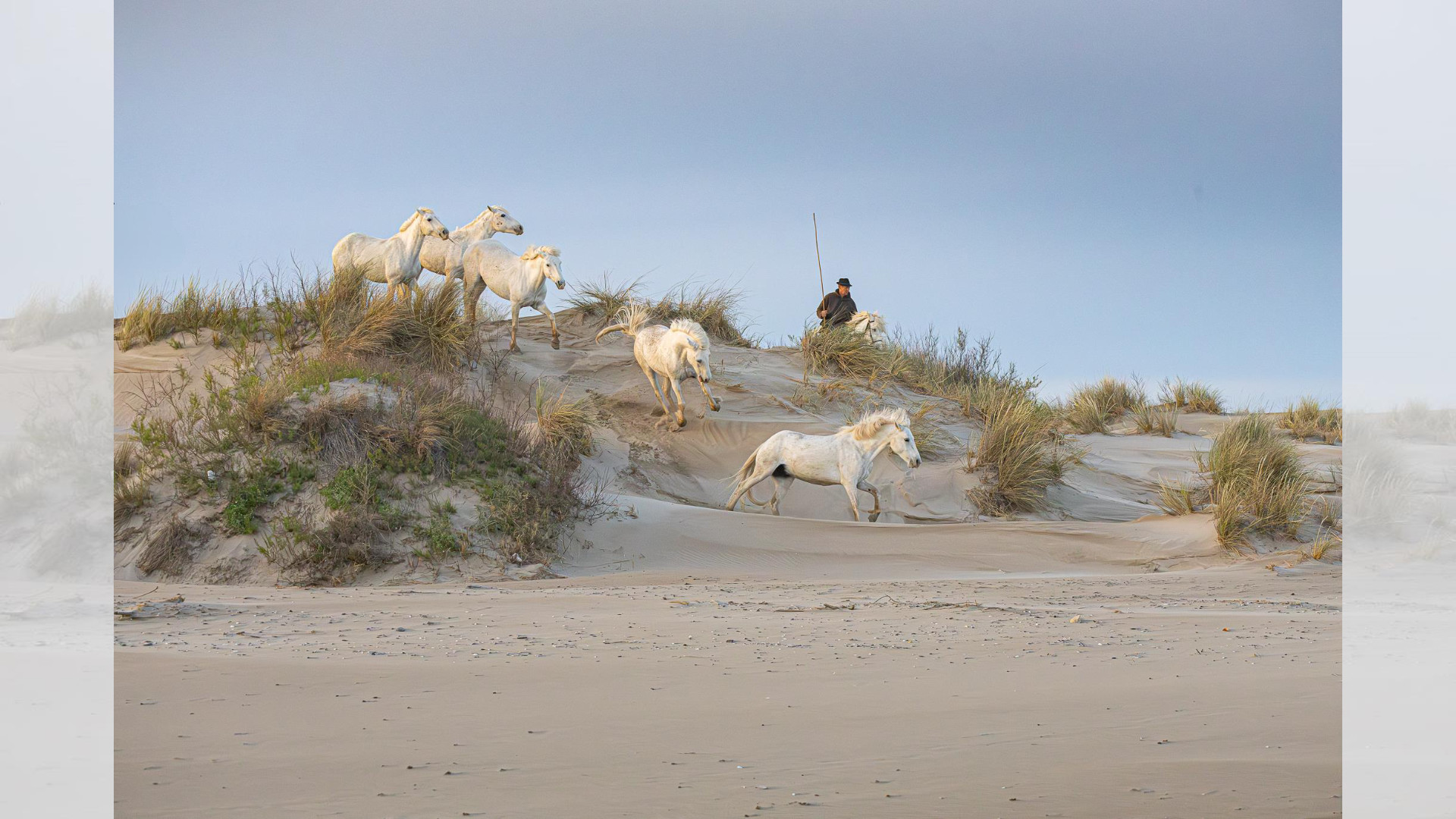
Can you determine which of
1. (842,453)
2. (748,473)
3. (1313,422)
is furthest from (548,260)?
(1313,422)

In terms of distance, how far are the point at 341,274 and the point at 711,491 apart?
19.0 ft

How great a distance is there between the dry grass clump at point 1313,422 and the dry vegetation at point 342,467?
50.4ft

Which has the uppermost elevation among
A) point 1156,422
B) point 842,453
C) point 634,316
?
point 634,316

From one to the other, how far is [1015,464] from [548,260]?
271 inches

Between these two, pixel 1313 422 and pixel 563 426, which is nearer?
pixel 563 426

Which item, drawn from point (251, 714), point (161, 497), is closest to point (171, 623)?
point (251, 714)

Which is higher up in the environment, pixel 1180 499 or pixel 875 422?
pixel 875 422

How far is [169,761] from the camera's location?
12.4 feet

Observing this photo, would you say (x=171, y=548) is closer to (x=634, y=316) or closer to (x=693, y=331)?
(x=693, y=331)

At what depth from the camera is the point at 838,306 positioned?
843 inches

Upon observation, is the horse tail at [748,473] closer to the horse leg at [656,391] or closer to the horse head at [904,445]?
the horse head at [904,445]

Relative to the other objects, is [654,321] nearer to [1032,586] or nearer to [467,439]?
[467,439]

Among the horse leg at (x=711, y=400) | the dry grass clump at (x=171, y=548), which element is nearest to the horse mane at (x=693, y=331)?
the horse leg at (x=711, y=400)

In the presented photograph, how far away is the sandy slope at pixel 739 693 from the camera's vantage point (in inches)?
139
